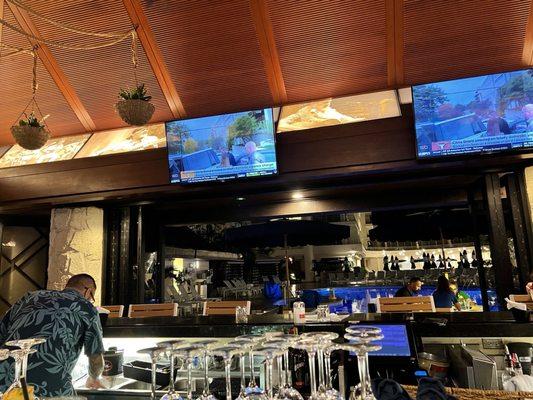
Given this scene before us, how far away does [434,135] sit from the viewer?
4418 millimetres

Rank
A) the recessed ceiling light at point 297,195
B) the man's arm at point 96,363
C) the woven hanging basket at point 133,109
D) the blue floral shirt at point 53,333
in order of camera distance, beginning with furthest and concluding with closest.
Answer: the recessed ceiling light at point 297,195
the woven hanging basket at point 133,109
the man's arm at point 96,363
the blue floral shirt at point 53,333

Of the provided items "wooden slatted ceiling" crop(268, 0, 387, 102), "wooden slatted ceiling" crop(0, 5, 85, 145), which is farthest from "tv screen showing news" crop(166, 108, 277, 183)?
"wooden slatted ceiling" crop(0, 5, 85, 145)

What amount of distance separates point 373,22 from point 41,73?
4.65 meters

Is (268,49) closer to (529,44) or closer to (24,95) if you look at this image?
(529,44)

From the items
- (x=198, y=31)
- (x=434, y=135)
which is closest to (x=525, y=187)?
(x=434, y=135)

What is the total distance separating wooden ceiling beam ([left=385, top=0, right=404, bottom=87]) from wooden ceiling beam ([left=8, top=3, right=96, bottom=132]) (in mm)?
4350

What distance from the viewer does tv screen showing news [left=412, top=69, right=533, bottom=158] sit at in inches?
164

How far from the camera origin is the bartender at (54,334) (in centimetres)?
185

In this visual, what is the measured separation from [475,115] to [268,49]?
102 inches

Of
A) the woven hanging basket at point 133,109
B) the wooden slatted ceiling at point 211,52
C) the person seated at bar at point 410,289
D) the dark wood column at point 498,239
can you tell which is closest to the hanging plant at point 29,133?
the woven hanging basket at point 133,109

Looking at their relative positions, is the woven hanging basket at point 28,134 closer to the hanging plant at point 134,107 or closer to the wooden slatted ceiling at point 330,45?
the hanging plant at point 134,107

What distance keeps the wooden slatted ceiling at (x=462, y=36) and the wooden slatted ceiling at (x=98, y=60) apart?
3468mm

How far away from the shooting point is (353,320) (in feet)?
7.16

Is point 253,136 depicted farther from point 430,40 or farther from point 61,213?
point 61,213
